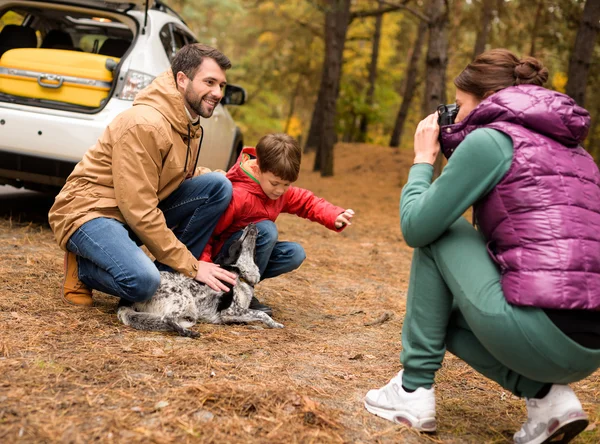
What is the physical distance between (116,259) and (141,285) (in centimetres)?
21

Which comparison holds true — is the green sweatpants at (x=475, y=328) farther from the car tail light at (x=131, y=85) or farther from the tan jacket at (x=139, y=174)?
the car tail light at (x=131, y=85)

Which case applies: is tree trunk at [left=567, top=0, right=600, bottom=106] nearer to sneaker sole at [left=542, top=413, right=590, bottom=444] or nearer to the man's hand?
the man's hand

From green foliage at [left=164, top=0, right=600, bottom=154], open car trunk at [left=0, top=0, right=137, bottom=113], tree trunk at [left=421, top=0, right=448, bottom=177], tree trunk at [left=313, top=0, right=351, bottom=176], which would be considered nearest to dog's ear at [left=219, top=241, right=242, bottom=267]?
open car trunk at [left=0, top=0, right=137, bottom=113]

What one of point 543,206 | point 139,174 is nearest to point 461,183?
point 543,206

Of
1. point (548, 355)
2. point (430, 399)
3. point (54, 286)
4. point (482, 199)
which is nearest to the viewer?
point (548, 355)

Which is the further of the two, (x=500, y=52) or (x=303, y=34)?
(x=303, y=34)

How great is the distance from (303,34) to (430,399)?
2120 cm

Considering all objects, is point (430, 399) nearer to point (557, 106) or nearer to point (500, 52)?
point (557, 106)

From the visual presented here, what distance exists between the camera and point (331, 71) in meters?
15.4

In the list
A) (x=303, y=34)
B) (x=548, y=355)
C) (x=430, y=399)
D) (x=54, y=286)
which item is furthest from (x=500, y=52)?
(x=303, y=34)

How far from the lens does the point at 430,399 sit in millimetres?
2756

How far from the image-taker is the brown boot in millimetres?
4098

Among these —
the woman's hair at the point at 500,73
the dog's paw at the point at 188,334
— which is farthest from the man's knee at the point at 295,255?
the woman's hair at the point at 500,73

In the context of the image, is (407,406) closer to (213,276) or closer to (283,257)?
(213,276)
